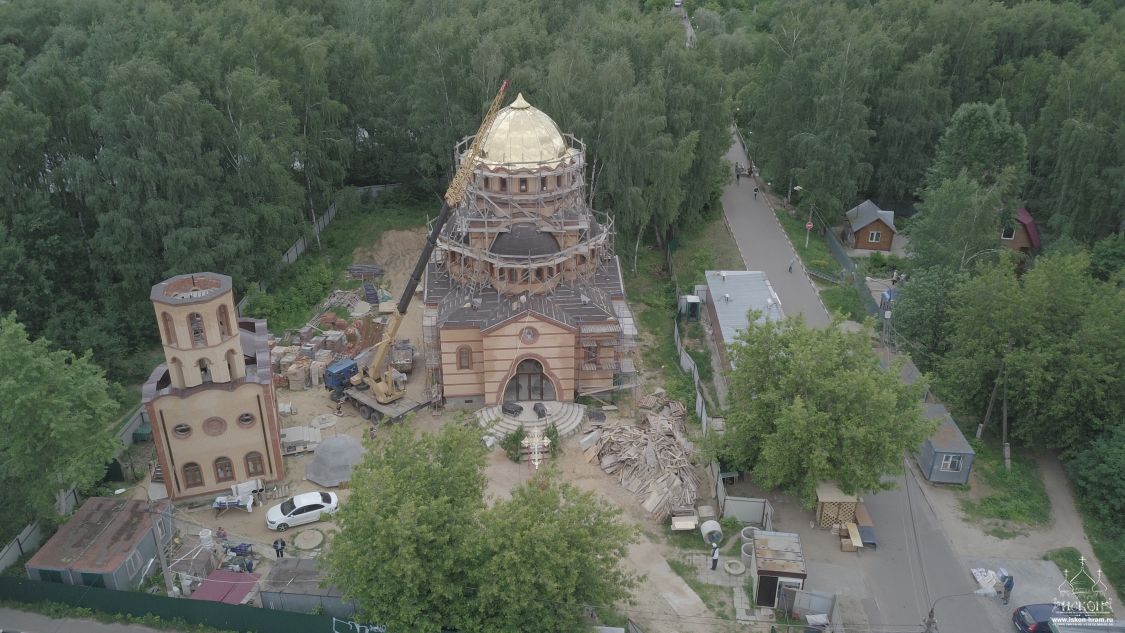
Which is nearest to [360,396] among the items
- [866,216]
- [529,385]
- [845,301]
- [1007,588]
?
[529,385]

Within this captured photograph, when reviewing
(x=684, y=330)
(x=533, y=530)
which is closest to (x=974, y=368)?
(x=684, y=330)

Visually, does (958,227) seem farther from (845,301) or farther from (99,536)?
(99,536)

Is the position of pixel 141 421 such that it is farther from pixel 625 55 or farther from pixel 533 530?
pixel 625 55

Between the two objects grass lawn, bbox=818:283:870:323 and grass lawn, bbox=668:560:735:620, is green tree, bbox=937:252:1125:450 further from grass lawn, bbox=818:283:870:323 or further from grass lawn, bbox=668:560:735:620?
grass lawn, bbox=668:560:735:620

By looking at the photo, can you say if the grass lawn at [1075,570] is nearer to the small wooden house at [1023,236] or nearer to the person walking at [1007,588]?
the person walking at [1007,588]

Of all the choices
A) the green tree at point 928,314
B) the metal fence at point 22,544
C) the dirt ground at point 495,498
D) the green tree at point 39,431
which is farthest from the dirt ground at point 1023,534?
the metal fence at point 22,544

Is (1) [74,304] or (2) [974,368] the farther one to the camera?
(1) [74,304]

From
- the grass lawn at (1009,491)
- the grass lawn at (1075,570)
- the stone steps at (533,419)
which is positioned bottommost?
the grass lawn at (1075,570)
